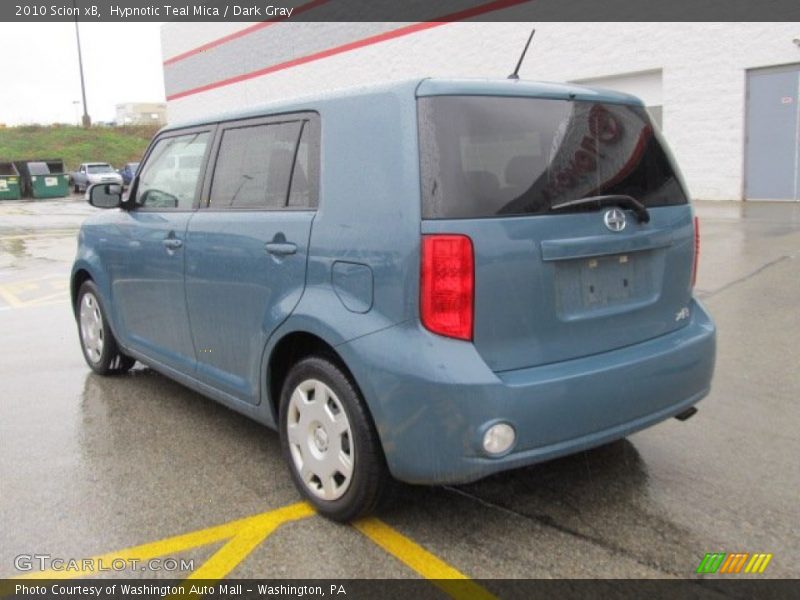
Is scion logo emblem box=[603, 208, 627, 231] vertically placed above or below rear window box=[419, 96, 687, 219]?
below

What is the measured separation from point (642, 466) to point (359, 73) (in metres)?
26.1

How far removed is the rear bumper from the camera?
267 centimetres

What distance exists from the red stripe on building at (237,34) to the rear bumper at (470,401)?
29700 millimetres

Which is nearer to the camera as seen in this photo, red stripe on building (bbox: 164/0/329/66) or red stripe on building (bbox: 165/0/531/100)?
red stripe on building (bbox: 165/0/531/100)

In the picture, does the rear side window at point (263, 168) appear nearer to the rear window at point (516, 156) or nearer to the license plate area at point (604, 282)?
the rear window at point (516, 156)

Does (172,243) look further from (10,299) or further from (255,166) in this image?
(10,299)

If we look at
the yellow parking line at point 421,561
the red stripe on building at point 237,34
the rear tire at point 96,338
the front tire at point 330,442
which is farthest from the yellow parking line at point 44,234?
the red stripe on building at point 237,34

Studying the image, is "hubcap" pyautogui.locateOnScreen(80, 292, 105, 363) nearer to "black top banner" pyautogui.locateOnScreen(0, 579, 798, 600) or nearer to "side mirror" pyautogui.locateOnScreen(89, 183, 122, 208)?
"side mirror" pyautogui.locateOnScreen(89, 183, 122, 208)

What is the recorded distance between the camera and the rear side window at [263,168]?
11.1 ft

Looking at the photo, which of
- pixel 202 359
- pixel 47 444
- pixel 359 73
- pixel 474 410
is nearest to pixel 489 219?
pixel 474 410

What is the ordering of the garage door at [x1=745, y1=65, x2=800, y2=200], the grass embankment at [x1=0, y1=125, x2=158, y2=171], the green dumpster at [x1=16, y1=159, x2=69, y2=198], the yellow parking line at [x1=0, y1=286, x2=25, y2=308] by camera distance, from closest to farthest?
1. the yellow parking line at [x1=0, y1=286, x2=25, y2=308]
2. the garage door at [x1=745, y1=65, x2=800, y2=200]
3. the green dumpster at [x1=16, y1=159, x2=69, y2=198]
4. the grass embankment at [x1=0, y1=125, x2=158, y2=171]

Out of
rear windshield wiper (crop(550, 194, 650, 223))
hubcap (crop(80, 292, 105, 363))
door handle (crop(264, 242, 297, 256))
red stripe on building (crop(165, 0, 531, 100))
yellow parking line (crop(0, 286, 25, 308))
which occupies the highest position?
red stripe on building (crop(165, 0, 531, 100))

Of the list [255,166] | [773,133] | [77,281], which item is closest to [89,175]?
[773,133]

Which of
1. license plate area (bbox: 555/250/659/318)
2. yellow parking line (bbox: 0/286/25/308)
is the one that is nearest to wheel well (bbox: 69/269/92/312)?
yellow parking line (bbox: 0/286/25/308)
